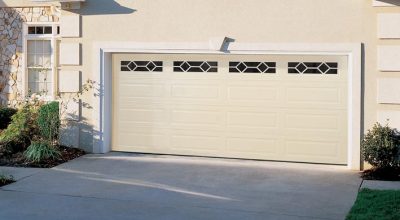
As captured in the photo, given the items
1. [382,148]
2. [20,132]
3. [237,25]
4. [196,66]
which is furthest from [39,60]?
[382,148]

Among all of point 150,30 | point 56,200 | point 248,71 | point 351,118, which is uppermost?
point 150,30

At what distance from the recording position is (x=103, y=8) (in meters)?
12.7

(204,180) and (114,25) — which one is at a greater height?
(114,25)

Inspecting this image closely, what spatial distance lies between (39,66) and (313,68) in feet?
24.8

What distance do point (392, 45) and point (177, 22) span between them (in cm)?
433

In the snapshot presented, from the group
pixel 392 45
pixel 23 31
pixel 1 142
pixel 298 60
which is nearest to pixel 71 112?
pixel 1 142

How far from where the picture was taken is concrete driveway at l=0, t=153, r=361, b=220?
7891 mm

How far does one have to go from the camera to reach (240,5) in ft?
38.8

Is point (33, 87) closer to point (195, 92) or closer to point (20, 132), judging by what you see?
point (20, 132)

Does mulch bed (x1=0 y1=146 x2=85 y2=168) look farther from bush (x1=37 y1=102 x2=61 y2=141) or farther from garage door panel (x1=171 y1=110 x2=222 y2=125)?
garage door panel (x1=171 y1=110 x2=222 y2=125)

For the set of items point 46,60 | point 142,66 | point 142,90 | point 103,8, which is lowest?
point 142,90

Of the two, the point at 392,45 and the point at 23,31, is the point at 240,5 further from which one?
the point at 23,31

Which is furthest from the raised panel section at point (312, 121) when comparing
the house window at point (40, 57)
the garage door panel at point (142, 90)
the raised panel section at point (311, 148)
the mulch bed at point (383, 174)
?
the house window at point (40, 57)

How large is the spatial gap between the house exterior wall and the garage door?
46 cm
